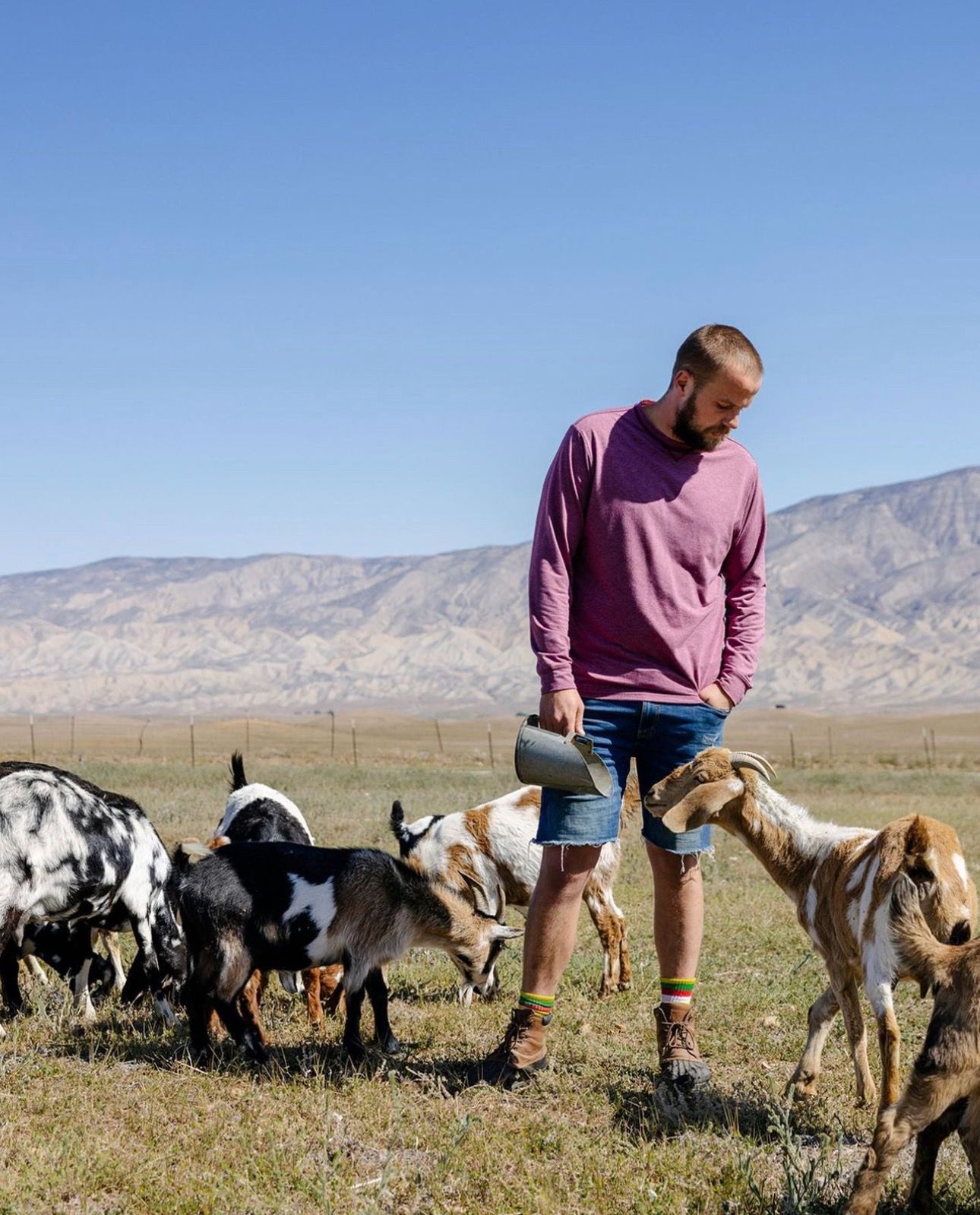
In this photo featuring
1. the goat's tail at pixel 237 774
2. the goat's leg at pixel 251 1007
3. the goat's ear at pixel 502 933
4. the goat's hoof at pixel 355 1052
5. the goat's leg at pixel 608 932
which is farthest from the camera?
the goat's tail at pixel 237 774

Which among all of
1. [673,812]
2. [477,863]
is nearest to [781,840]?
[673,812]

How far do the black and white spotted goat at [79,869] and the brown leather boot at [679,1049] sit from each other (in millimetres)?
2562

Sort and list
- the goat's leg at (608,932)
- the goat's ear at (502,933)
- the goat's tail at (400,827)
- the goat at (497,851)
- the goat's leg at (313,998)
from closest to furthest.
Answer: the goat's ear at (502,933) → the goat's leg at (313,998) → the goat's leg at (608,932) → the goat at (497,851) → the goat's tail at (400,827)

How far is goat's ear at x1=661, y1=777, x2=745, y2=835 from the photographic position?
5422 millimetres

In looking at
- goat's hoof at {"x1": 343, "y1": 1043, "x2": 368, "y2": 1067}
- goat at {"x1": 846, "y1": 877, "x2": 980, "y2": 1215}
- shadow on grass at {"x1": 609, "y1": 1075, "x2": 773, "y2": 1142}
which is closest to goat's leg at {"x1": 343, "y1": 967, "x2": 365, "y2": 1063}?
goat's hoof at {"x1": 343, "y1": 1043, "x2": 368, "y2": 1067}

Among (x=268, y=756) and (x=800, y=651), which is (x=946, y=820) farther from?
(x=800, y=651)

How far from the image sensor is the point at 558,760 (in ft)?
17.1

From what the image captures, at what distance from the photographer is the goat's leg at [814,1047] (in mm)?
5668

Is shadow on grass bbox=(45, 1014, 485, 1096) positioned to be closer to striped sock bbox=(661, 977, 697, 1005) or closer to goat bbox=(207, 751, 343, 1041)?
goat bbox=(207, 751, 343, 1041)

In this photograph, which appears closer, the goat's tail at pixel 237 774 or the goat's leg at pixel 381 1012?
the goat's leg at pixel 381 1012

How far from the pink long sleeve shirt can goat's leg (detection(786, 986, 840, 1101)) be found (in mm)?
1550

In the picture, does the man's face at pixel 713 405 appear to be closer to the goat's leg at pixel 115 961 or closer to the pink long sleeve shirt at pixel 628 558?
the pink long sleeve shirt at pixel 628 558

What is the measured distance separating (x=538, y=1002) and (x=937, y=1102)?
1.86 metres

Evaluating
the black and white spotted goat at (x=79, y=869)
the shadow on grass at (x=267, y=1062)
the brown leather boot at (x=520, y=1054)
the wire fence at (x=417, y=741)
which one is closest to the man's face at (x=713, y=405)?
the brown leather boot at (x=520, y=1054)
